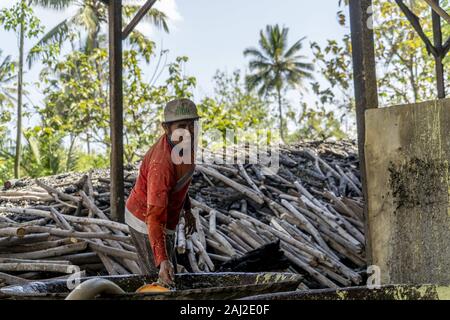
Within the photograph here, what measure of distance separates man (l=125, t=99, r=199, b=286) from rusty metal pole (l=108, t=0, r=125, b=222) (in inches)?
95.5

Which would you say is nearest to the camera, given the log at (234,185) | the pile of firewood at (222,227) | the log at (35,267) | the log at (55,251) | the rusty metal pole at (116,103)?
the log at (35,267)

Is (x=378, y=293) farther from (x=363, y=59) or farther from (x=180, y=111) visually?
(x=363, y=59)

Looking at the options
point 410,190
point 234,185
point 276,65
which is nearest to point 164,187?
point 410,190

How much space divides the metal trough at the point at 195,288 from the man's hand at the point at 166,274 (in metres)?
0.12

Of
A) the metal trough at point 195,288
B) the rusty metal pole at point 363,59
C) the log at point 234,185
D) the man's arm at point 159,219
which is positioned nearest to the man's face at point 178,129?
the man's arm at point 159,219

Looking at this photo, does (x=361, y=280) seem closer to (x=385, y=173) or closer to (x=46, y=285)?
(x=385, y=173)

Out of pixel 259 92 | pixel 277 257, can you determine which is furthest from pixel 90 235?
pixel 259 92

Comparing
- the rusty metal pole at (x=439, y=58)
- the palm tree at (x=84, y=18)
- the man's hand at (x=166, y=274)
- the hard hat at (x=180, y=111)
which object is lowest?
the man's hand at (x=166, y=274)

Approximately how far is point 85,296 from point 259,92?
39.8 metres

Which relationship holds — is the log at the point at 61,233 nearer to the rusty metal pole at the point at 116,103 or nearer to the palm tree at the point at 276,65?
the rusty metal pole at the point at 116,103

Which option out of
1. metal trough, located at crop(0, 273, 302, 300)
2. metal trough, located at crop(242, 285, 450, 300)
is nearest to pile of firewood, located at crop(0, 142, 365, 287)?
metal trough, located at crop(0, 273, 302, 300)

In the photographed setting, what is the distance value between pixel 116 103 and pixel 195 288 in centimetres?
324

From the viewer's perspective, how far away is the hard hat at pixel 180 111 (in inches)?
166
